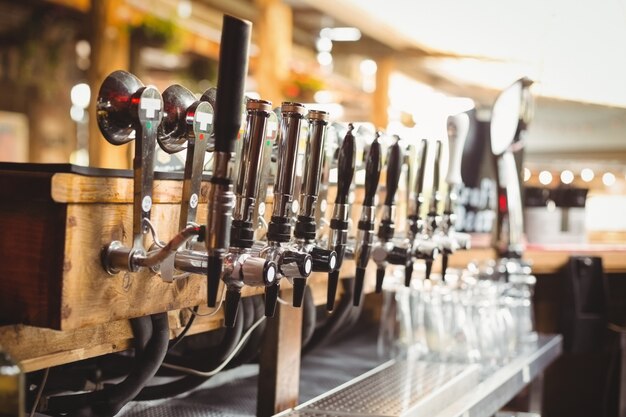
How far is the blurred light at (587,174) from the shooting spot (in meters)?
6.33

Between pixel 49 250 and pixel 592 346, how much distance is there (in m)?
2.91

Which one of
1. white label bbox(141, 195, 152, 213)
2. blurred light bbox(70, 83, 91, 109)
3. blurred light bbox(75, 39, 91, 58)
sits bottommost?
white label bbox(141, 195, 152, 213)

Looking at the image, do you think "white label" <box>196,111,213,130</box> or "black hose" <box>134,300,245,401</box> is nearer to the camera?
"white label" <box>196,111,213,130</box>

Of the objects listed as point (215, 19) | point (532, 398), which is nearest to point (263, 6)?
point (215, 19)

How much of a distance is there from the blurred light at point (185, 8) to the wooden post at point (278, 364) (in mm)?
5435

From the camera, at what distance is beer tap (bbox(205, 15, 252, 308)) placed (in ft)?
3.26

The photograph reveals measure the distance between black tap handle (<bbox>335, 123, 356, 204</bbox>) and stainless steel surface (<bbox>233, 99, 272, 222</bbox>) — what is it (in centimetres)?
27

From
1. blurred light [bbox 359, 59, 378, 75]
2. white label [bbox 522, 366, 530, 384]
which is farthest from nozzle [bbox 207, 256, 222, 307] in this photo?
blurred light [bbox 359, 59, 378, 75]

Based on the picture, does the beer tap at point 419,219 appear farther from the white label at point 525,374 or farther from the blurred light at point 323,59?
the blurred light at point 323,59

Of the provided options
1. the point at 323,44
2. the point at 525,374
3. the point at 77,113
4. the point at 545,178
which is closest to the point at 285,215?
the point at 525,374

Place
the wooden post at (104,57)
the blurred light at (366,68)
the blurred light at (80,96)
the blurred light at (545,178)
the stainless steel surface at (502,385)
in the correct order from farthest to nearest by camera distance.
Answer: the blurred light at (366,68)
the blurred light at (80,96)
the blurred light at (545,178)
the wooden post at (104,57)
the stainless steel surface at (502,385)

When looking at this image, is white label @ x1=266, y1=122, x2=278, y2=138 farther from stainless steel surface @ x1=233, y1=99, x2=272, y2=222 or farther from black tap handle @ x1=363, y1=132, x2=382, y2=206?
black tap handle @ x1=363, y1=132, x2=382, y2=206

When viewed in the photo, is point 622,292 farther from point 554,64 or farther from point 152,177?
point 152,177

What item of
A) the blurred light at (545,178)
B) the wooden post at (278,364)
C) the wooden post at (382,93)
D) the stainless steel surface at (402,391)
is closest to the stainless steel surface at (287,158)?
the wooden post at (278,364)
